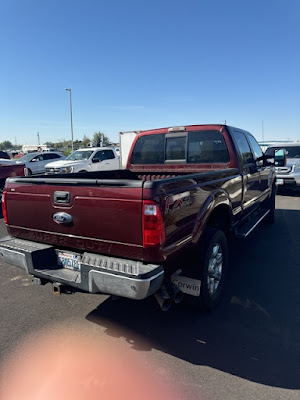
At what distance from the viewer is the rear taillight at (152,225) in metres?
2.35

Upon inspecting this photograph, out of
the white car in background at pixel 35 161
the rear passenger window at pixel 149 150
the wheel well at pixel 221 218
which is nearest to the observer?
the wheel well at pixel 221 218

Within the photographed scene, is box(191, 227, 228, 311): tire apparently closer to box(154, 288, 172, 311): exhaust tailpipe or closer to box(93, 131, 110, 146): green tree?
box(154, 288, 172, 311): exhaust tailpipe

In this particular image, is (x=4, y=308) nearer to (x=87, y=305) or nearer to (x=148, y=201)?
(x=87, y=305)

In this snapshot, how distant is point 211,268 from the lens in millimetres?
3277

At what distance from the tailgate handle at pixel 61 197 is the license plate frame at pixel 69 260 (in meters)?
0.50

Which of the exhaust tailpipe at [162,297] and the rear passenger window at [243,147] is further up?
the rear passenger window at [243,147]

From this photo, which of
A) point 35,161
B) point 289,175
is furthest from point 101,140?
point 289,175

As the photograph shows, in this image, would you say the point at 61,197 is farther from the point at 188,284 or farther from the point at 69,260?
the point at 188,284

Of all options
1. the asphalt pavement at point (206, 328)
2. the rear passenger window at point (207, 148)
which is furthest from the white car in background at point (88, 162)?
the asphalt pavement at point (206, 328)

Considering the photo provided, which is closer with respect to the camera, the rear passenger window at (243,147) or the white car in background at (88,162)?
the rear passenger window at (243,147)

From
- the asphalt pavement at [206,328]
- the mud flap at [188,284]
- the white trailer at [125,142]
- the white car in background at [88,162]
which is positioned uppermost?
the white trailer at [125,142]

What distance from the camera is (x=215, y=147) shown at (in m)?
4.39

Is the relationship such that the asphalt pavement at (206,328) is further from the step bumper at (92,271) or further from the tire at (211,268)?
the step bumper at (92,271)

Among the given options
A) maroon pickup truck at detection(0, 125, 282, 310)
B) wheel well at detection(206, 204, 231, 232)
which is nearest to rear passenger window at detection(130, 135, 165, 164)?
maroon pickup truck at detection(0, 125, 282, 310)
